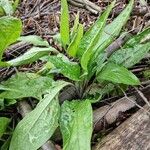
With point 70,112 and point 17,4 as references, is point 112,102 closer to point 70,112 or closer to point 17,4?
point 70,112

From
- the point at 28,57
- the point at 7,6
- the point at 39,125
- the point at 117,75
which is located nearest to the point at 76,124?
the point at 39,125

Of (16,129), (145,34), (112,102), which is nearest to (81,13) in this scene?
(145,34)

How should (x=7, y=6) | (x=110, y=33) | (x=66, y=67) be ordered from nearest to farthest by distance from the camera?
1. (x=66, y=67)
2. (x=110, y=33)
3. (x=7, y=6)

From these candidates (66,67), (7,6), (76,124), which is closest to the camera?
(76,124)

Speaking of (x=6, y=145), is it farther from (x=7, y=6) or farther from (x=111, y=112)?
(x=7, y=6)

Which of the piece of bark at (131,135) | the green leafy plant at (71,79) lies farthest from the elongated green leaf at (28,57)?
the piece of bark at (131,135)

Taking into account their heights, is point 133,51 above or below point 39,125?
above

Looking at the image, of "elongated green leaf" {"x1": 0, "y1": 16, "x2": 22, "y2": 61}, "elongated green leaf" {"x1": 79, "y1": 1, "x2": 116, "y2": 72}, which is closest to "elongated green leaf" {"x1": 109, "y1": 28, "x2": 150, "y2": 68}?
"elongated green leaf" {"x1": 79, "y1": 1, "x2": 116, "y2": 72}
